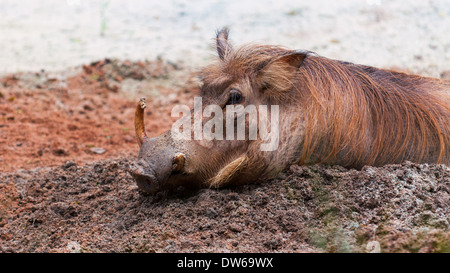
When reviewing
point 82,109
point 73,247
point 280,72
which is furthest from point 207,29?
point 73,247

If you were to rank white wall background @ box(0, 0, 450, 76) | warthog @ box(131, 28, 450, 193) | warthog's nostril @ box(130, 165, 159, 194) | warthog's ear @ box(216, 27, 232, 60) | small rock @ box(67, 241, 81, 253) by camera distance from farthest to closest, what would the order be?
white wall background @ box(0, 0, 450, 76) → warthog's ear @ box(216, 27, 232, 60) → warthog @ box(131, 28, 450, 193) → warthog's nostril @ box(130, 165, 159, 194) → small rock @ box(67, 241, 81, 253)

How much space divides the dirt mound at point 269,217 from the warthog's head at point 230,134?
136 mm

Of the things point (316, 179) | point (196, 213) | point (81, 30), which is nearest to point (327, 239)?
point (316, 179)

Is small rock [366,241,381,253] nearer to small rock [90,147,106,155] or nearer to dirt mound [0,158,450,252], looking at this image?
dirt mound [0,158,450,252]

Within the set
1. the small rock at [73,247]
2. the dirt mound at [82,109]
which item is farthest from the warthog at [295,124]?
the dirt mound at [82,109]

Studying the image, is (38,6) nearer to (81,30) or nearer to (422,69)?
(81,30)

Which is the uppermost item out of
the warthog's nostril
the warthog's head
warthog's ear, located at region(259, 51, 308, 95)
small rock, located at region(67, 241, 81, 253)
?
warthog's ear, located at region(259, 51, 308, 95)

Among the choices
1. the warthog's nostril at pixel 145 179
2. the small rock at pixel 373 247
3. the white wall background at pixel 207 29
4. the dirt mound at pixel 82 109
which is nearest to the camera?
the small rock at pixel 373 247

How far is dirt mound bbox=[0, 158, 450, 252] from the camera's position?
9.59 feet

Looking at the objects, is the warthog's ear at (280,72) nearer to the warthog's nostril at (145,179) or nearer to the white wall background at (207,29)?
the warthog's nostril at (145,179)

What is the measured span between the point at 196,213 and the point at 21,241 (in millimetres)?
1181

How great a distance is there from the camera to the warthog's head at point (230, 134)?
345 cm

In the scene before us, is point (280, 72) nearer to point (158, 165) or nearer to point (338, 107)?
point (338, 107)

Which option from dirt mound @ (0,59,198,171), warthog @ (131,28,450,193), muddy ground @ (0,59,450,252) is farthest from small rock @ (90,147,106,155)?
warthog @ (131,28,450,193)
